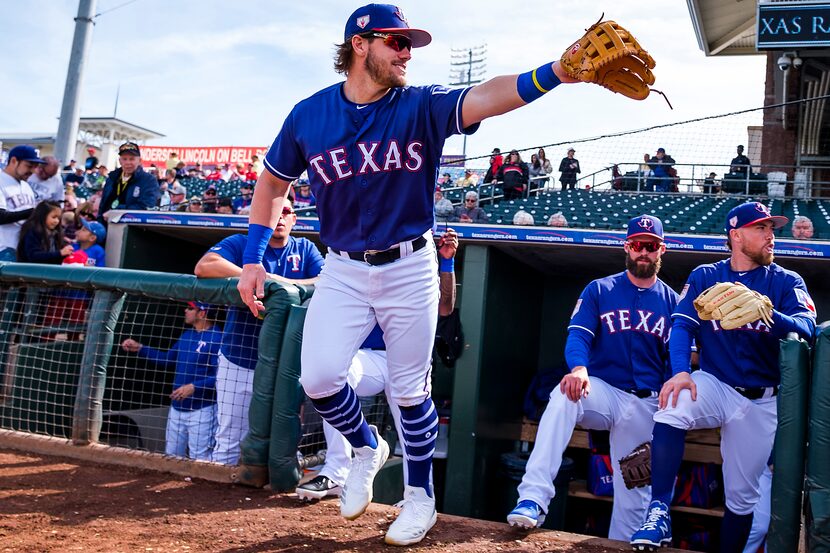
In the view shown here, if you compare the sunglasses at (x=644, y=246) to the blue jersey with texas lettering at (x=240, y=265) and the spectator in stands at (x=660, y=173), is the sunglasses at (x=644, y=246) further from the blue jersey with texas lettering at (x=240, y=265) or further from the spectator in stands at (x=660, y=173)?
the spectator in stands at (x=660, y=173)

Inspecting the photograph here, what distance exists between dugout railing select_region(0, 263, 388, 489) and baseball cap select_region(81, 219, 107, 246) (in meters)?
0.89

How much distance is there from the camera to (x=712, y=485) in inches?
172

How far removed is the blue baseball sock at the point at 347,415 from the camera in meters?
A: 2.50

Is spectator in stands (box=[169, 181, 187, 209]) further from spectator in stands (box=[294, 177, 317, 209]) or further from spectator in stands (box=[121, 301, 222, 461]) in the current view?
spectator in stands (box=[121, 301, 222, 461])

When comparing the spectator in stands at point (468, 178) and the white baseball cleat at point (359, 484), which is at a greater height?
the spectator in stands at point (468, 178)

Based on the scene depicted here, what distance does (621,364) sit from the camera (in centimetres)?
356

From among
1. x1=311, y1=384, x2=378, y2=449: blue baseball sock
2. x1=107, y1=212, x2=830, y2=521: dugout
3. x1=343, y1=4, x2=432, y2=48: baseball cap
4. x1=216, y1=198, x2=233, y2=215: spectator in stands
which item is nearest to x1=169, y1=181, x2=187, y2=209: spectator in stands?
x1=216, y1=198, x2=233, y2=215: spectator in stands

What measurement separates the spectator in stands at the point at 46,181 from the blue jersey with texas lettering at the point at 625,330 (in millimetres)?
4005

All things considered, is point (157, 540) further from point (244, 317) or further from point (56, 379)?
point (56, 379)

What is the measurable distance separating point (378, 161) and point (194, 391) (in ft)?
7.61

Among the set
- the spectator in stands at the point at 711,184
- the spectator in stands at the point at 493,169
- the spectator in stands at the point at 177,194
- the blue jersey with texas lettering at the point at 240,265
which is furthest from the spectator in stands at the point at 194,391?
the spectator in stands at the point at 711,184

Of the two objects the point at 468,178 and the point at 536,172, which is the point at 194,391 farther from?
the point at 468,178

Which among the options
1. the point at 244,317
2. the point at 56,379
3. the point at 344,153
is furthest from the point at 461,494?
the point at 344,153

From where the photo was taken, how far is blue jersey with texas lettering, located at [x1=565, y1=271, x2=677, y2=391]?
352 centimetres
